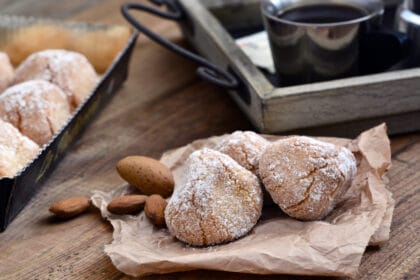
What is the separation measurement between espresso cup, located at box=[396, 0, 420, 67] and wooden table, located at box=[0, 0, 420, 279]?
13 centimetres

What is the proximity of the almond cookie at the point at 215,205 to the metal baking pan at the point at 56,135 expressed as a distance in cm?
21

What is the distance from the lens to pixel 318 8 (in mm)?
1174

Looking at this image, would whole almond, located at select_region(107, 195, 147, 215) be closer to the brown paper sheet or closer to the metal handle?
the brown paper sheet

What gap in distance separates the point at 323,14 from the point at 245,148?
0.33 metres

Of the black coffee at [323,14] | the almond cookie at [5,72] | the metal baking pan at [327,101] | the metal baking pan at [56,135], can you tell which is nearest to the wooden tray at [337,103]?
the metal baking pan at [327,101]

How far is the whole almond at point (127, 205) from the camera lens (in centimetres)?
97

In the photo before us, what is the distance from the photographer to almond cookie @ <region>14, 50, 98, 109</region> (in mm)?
1224

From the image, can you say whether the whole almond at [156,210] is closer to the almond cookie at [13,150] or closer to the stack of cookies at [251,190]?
the stack of cookies at [251,190]

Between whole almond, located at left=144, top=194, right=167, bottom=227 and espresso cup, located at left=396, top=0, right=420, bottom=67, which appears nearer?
whole almond, located at left=144, top=194, right=167, bottom=227

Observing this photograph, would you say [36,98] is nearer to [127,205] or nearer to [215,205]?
[127,205]

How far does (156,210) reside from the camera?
933 mm

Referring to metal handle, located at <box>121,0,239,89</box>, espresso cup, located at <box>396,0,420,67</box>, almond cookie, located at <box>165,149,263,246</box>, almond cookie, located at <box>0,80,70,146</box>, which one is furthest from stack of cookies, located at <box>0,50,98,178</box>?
espresso cup, located at <box>396,0,420,67</box>

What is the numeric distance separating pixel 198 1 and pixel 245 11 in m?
0.09

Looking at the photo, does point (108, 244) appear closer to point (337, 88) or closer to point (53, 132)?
point (53, 132)
